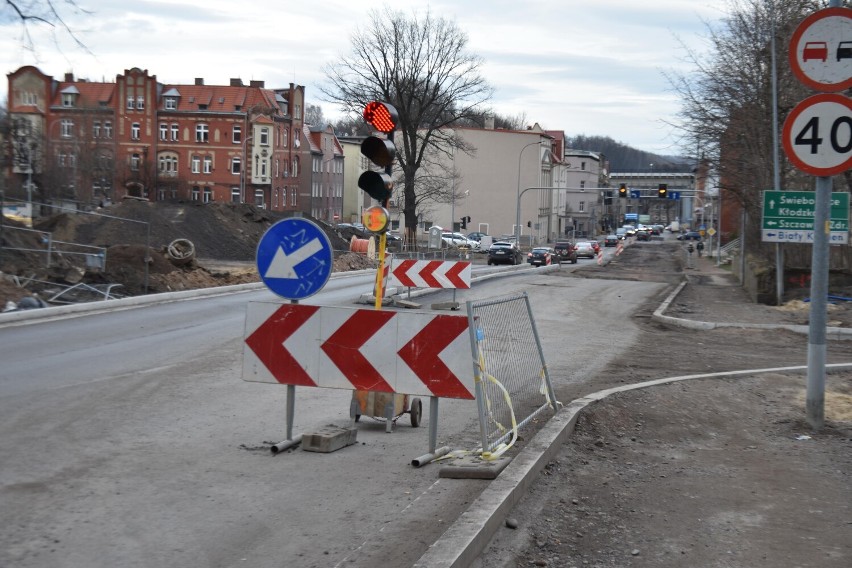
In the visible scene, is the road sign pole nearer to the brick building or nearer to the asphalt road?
the asphalt road

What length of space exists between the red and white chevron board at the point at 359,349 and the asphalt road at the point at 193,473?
26.6 inches

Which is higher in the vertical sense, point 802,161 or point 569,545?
point 802,161

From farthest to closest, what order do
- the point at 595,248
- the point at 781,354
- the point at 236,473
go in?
the point at 595,248 → the point at 781,354 → the point at 236,473

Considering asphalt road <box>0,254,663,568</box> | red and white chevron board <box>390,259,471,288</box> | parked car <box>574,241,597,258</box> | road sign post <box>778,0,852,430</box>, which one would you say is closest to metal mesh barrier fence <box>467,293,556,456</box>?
asphalt road <box>0,254,663,568</box>

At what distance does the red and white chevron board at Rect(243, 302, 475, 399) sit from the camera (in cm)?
751

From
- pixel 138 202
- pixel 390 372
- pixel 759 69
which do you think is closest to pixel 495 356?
pixel 390 372

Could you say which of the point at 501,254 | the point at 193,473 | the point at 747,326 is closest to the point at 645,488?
the point at 193,473

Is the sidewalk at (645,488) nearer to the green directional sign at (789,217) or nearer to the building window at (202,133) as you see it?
the green directional sign at (789,217)

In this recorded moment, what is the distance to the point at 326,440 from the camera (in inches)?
317

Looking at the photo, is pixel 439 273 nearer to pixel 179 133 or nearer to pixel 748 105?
pixel 748 105

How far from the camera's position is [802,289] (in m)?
31.0

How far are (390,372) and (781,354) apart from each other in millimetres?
11722

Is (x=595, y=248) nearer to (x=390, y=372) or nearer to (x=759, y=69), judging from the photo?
(x=759, y=69)

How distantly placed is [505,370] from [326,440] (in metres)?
1.87
